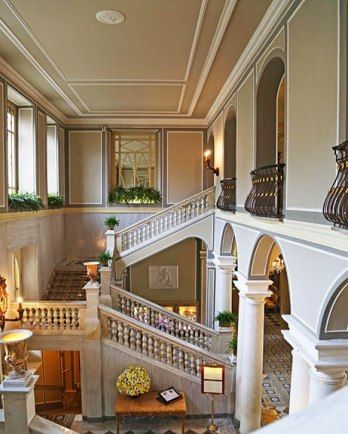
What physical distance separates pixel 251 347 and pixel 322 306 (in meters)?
3.71

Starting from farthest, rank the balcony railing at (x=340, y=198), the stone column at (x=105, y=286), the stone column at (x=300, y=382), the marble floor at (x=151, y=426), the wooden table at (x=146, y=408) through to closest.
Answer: the stone column at (x=105, y=286) < the marble floor at (x=151, y=426) < the wooden table at (x=146, y=408) < the stone column at (x=300, y=382) < the balcony railing at (x=340, y=198)

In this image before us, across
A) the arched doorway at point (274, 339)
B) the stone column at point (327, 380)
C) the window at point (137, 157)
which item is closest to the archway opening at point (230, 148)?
the arched doorway at point (274, 339)

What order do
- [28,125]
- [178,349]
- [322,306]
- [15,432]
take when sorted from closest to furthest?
1. [15,432]
2. [322,306]
3. [178,349]
4. [28,125]

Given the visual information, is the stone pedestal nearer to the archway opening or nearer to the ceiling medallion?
the ceiling medallion

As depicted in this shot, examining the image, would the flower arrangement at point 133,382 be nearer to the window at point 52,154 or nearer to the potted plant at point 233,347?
the potted plant at point 233,347

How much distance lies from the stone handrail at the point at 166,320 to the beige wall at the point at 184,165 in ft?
15.2

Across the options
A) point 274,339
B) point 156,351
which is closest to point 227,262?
point 156,351

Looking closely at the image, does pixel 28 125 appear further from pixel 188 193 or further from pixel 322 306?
pixel 322 306

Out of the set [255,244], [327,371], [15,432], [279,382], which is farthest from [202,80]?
[279,382]

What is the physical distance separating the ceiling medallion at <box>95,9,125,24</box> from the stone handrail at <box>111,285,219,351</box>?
260 inches

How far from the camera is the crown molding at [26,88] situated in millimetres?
7882

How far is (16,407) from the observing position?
3514 millimetres

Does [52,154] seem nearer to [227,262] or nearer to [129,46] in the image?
[129,46]

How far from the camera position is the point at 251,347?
7.41 metres
